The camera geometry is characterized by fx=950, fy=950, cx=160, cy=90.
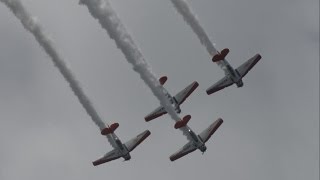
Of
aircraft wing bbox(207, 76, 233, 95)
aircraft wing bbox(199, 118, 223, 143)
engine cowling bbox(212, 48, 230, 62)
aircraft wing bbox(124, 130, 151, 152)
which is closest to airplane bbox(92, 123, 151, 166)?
aircraft wing bbox(124, 130, 151, 152)

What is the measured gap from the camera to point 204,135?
268 feet

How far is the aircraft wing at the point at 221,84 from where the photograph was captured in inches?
3216

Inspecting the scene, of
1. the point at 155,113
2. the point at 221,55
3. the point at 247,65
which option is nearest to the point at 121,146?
the point at 155,113

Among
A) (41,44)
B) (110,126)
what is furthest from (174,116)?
(41,44)

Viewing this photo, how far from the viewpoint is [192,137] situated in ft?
261

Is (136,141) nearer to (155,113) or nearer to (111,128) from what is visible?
(155,113)

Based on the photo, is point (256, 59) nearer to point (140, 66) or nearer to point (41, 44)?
point (140, 66)

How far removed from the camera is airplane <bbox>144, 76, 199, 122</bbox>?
7781 cm

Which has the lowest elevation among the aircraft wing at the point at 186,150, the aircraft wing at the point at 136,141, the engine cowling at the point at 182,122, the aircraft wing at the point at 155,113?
the aircraft wing at the point at 186,150

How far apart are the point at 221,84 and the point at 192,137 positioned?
19.3 ft

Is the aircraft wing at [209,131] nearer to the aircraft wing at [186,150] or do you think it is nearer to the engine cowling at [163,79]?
the aircraft wing at [186,150]

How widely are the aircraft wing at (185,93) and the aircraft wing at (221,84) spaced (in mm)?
2439

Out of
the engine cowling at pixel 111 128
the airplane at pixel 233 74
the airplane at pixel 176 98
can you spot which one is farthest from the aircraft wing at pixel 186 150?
the engine cowling at pixel 111 128

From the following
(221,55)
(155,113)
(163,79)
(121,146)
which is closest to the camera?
(163,79)
